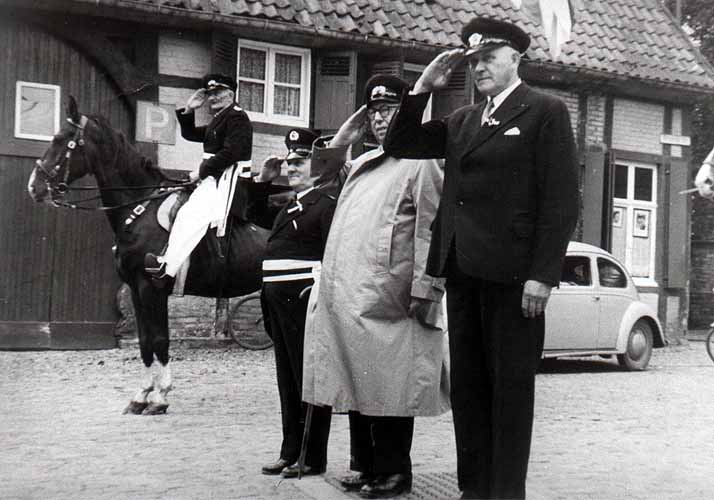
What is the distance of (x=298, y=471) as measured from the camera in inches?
218

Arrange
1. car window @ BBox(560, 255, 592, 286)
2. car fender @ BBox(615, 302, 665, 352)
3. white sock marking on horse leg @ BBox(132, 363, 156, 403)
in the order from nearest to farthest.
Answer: white sock marking on horse leg @ BBox(132, 363, 156, 403) → car window @ BBox(560, 255, 592, 286) → car fender @ BBox(615, 302, 665, 352)

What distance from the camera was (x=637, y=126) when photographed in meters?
18.2

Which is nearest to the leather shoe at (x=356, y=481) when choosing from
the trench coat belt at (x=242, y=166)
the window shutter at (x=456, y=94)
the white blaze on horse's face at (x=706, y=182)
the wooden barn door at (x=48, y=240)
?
the trench coat belt at (x=242, y=166)

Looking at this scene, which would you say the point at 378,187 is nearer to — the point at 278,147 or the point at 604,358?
the point at 278,147

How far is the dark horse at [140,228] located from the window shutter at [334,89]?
5374 millimetres

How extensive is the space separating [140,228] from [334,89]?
6179mm

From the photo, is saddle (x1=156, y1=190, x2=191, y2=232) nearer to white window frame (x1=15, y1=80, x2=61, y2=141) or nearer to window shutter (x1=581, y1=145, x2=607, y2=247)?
white window frame (x1=15, y1=80, x2=61, y2=141)

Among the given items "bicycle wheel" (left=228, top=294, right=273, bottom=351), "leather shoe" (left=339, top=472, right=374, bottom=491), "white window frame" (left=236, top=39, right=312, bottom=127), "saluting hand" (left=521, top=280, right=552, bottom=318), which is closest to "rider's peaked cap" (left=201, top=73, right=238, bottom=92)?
"leather shoe" (left=339, top=472, right=374, bottom=491)

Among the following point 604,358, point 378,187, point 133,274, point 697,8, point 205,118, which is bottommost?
point 604,358

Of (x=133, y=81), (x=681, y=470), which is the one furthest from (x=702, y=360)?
(x=681, y=470)

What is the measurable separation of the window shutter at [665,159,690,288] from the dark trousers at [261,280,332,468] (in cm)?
1369

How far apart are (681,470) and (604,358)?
9.09 meters

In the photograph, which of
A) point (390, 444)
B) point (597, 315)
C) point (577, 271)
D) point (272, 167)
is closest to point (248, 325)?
point (577, 271)

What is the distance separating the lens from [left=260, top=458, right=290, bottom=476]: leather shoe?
5715 millimetres
